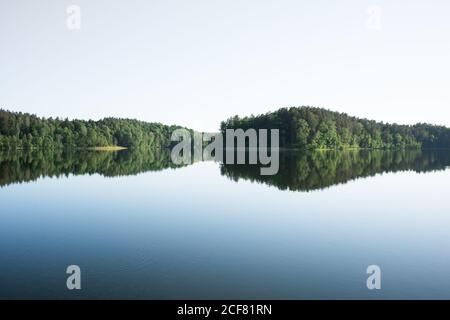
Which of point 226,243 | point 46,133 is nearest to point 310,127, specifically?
point 46,133

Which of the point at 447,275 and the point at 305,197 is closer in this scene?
the point at 447,275

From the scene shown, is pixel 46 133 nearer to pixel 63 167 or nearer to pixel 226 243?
pixel 63 167

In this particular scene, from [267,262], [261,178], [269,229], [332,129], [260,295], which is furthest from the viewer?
[332,129]

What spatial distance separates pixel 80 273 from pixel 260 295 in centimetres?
635

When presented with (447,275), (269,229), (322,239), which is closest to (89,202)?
(269,229)

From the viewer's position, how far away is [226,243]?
16.9m

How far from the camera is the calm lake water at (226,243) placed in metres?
11.8

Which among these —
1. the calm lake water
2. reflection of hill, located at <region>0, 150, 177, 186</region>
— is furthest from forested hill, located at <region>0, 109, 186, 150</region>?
the calm lake water

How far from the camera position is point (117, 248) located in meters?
16.1

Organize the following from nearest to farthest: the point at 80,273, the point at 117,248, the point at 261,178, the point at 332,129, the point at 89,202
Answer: the point at 80,273 → the point at 117,248 → the point at 89,202 → the point at 261,178 → the point at 332,129

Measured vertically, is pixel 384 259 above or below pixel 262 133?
below

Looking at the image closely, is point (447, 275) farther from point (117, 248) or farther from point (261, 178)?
point (261, 178)

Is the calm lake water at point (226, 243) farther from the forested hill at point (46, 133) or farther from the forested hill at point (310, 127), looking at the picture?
the forested hill at point (46, 133)

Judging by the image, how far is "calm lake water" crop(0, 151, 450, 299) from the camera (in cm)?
1183
